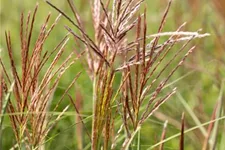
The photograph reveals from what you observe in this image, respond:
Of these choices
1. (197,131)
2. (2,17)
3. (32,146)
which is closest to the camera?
(32,146)

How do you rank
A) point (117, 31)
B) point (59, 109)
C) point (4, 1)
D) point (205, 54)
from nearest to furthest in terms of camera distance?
1. point (117, 31)
2. point (59, 109)
3. point (205, 54)
4. point (4, 1)

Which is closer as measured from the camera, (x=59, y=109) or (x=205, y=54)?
(x=59, y=109)

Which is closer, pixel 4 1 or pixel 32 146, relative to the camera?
pixel 32 146

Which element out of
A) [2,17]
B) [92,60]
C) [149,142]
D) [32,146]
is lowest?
[149,142]

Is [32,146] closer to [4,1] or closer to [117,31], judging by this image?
[117,31]

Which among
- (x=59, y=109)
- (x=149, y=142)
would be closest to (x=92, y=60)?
(x=149, y=142)

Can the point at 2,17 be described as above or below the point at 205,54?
above

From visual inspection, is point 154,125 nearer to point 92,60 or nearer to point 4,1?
point 92,60

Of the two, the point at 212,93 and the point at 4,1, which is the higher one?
the point at 4,1

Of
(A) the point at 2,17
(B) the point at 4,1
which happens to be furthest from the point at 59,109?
(B) the point at 4,1
